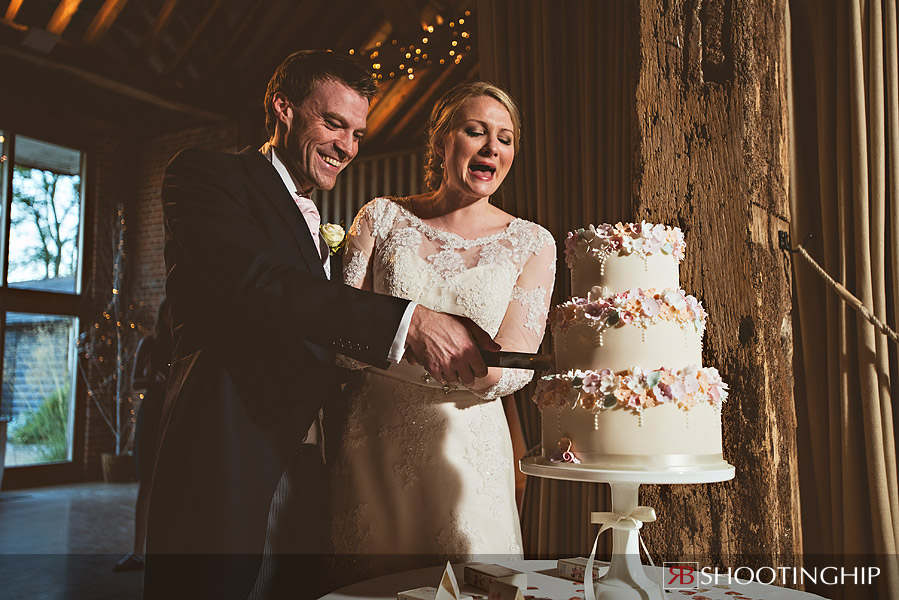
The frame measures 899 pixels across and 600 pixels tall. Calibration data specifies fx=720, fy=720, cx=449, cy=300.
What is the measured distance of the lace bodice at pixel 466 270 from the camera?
6.41 feet

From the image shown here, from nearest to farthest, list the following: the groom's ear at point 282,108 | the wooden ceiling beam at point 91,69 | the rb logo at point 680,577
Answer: the rb logo at point 680,577 → the groom's ear at point 282,108 → the wooden ceiling beam at point 91,69

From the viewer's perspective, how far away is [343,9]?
2797 millimetres

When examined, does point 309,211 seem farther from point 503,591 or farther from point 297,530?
point 503,591

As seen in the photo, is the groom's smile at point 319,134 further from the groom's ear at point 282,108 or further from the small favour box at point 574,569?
the small favour box at point 574,569

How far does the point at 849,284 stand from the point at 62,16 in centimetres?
314

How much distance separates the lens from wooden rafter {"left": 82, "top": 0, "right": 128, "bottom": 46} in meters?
3.06

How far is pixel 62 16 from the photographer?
2.95 metres

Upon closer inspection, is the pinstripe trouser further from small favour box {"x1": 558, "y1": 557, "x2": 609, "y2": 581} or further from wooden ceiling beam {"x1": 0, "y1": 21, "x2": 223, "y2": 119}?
wooden ceiling beam {"x1": 0, "y1": 21, "x2": 223, "y2": 119}

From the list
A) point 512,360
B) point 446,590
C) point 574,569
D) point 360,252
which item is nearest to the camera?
point 446,590

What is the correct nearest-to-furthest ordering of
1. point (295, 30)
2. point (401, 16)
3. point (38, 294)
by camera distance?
point (295, 30) < point (401, 16) < point (38, 294)

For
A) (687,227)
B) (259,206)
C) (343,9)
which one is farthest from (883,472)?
(343,9)

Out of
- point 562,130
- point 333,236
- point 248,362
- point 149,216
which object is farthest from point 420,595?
point 149,216

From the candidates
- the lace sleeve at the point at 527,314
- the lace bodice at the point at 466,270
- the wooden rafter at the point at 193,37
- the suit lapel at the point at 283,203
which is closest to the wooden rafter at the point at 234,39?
the wooden rafter at the point at 193,37

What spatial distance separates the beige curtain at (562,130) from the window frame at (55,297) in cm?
213
